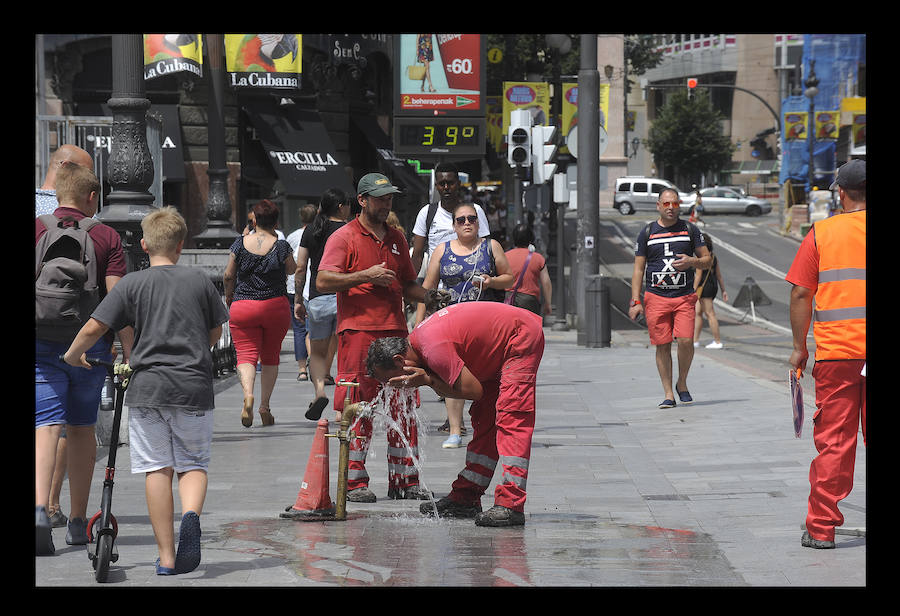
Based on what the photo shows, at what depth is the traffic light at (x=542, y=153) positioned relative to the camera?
2306 cm

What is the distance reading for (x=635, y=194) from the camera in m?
66.2

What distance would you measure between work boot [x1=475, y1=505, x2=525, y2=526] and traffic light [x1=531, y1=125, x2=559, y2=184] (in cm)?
1656

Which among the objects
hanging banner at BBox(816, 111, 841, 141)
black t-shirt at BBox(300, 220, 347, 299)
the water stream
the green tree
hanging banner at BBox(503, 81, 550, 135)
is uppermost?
the green tree

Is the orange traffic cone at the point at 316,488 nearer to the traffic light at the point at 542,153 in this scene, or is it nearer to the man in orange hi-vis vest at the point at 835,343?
the man in orange hi-vis vest at the point at 835,343

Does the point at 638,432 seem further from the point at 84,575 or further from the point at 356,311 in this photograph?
the point at 84,575

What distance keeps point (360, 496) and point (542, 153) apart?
52.6ft

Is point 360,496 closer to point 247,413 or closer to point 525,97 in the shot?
point 247,413

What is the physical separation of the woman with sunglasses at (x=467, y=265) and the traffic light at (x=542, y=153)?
1398cm

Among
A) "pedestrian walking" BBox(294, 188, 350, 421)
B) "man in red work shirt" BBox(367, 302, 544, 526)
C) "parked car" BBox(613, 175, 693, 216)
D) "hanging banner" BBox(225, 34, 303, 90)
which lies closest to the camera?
"man in red work shirt" BBox(367, 302, 544, 526)

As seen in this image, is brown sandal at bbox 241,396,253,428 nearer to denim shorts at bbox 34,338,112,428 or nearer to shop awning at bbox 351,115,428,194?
denim shorts at bbox 34,338,112,428

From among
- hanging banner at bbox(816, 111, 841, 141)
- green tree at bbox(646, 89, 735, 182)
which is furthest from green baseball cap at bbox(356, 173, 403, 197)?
green tree at bbox(646, 89, 735, 182)

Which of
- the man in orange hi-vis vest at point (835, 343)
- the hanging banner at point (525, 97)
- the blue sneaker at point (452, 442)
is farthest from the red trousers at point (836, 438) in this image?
the hanging banner at point (525, 97)

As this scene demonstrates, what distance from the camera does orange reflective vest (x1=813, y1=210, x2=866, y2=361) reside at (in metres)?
6.28

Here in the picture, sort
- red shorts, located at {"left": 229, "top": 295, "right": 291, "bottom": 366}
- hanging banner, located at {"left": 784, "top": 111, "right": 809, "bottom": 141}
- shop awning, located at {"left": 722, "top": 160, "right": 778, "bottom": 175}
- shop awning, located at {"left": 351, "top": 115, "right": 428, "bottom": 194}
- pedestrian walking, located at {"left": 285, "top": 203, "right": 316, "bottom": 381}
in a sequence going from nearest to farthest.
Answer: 1. red shorts, located at {"left": 229, "top": 295, "right": 291, "bottom": 366}
2. pedestrian walking, located at {"left": 285, "top": 203, "right": 316, "bottom": 381}
3. shop awning, located at {"left": 351, "top": 115, "right": 428, "bottom": 194}
4. hanging banner, located at {"left": 784, "top": 111, "right": 809, "bottom": 141}
5. shop awning, located at {"left": 722, "top": 160, "right": 778, "bottom": 175}
